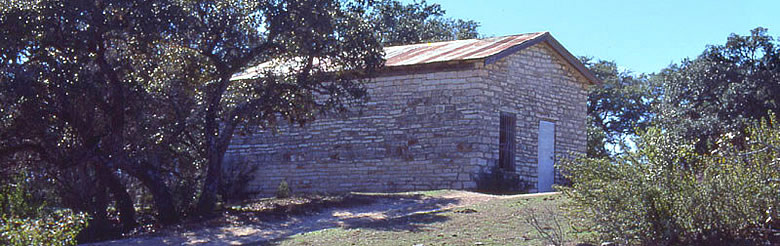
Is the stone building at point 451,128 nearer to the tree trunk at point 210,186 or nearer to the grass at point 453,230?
the tree trunk at point 210,186

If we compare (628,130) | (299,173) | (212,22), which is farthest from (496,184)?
(628,130)

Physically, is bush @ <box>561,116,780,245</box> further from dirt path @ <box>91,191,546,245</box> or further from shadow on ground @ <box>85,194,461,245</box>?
dirt path @ <box>91,191,546,245</box>

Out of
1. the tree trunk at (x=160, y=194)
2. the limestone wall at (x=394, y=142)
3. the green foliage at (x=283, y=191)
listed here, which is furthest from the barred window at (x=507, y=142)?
the tree trunk at (x=160, y=194)

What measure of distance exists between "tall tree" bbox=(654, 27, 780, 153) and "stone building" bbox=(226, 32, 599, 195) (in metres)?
6.98

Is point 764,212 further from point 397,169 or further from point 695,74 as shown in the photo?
point 695,74

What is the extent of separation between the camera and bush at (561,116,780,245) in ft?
28.0

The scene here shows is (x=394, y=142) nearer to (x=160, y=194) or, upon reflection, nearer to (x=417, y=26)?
(x=160, y=194)

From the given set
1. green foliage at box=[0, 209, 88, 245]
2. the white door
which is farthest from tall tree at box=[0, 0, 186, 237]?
the white door

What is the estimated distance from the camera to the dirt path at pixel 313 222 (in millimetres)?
13055

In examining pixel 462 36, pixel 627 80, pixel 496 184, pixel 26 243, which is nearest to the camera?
pixel 26 243

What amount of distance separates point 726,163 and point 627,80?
131 feet

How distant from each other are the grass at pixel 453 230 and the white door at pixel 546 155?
22.1ft

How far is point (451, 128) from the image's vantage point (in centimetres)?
1962

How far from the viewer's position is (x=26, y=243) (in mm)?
8492
